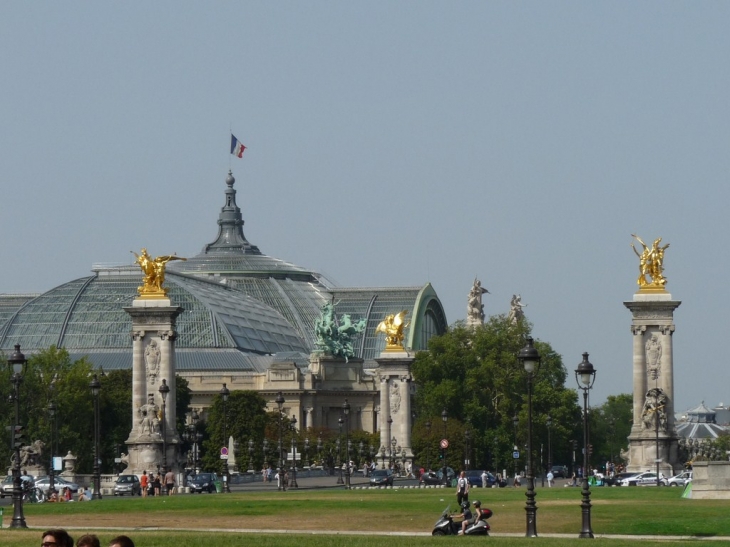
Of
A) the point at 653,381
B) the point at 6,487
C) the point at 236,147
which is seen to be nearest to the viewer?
the point at 6,487

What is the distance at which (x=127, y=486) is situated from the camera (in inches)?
3349

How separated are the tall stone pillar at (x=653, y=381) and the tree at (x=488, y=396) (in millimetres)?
36889

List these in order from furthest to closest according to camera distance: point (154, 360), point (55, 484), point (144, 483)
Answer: point (154, 360) < point (55, 484) < point (144, 483)

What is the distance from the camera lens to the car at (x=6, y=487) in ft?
260

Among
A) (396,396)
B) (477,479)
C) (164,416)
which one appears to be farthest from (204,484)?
(396,396)

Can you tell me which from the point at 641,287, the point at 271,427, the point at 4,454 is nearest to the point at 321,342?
the point at 271,427

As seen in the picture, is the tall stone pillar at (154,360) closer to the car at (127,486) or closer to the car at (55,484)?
the car at (55,484)

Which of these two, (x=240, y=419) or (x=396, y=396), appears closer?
(x=396, y=396)

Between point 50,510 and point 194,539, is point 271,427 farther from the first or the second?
point 194,539

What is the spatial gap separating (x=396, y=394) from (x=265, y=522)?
85954 millimetres

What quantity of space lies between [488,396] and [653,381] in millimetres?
45989

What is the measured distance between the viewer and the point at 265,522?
168 feet

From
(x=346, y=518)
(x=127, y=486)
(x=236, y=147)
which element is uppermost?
(x=236, y=147)

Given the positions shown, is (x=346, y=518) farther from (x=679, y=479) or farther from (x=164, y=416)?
(x=164, y=416)
